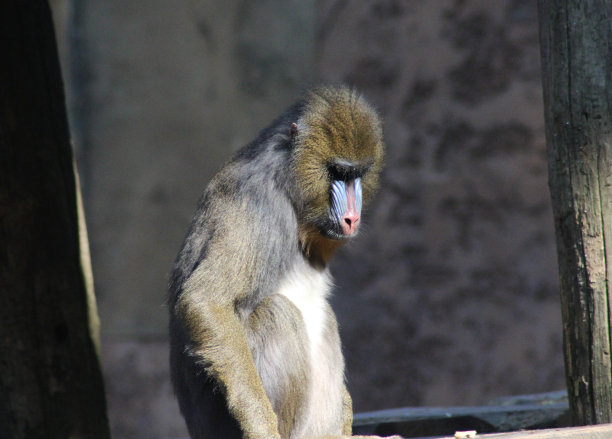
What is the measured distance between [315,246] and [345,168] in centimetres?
45

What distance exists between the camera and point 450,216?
301 inches

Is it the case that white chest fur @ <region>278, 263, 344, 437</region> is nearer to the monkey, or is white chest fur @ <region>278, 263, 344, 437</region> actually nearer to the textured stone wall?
the monkey

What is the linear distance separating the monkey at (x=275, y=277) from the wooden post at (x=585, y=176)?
1.01 m

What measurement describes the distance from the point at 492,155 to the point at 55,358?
13.9 feet

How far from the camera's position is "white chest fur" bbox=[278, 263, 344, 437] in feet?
14.0

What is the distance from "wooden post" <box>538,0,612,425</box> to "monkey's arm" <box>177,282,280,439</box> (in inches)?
53.1

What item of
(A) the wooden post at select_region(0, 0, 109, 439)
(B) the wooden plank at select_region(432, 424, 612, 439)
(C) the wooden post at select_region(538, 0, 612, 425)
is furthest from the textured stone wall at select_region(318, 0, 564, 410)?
(B) the wooden plank at select_region(432, 424, 612, 439)

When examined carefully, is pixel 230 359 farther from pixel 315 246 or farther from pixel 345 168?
pixel 345 168

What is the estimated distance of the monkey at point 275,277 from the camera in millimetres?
→ 3854

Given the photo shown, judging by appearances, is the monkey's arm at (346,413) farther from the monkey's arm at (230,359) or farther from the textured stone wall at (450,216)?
the textured stone wall at (450,216)

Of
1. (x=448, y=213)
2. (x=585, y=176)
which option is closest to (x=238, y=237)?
Result: (x=585, y=176)

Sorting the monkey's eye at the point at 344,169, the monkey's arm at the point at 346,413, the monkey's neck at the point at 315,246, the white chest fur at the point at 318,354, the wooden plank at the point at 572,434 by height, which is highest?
the monkey's eye at the point at 344,169

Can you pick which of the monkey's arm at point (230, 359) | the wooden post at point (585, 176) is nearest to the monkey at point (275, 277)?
the monkey's arm at point (230, 359)

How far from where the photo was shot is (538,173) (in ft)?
24.1
